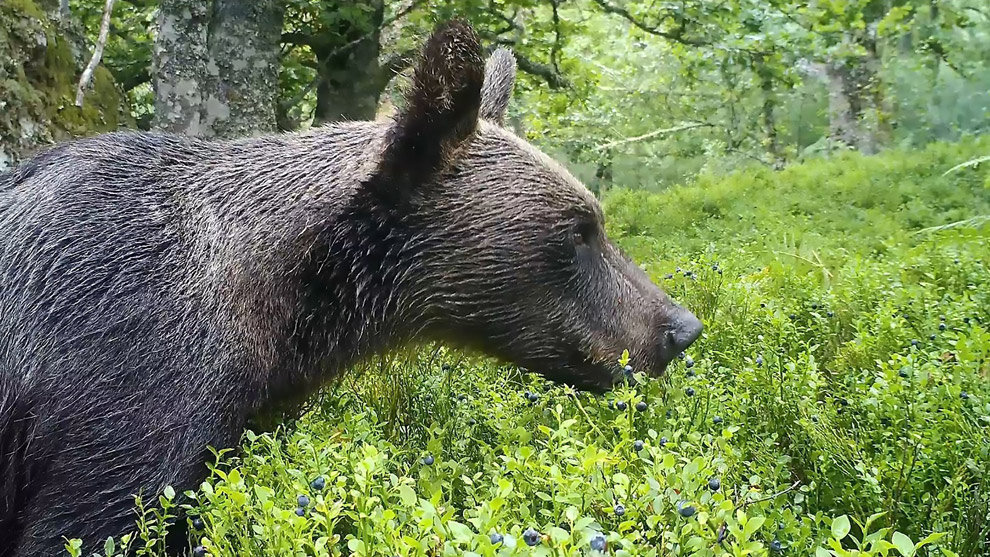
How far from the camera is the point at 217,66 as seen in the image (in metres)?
5.19

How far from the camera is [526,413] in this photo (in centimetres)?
285

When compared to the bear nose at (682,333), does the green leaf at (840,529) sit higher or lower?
higher

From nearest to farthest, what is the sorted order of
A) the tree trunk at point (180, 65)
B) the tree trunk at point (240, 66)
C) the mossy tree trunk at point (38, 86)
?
the mossy tree trunk at point (38, 86) < the tree trunk at point (180, 65) < the tree trunk at point (240, 66)

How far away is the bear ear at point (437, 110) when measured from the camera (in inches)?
104

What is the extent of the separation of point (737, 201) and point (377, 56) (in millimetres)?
5729

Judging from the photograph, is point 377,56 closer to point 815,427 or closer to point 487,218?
point 487,218

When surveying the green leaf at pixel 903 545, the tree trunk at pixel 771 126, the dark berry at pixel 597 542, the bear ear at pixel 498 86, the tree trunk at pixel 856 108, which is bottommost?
the tree trunk at pixel 771 126

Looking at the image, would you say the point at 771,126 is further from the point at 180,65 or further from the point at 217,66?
the point at 180,65

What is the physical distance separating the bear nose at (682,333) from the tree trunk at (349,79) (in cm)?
565

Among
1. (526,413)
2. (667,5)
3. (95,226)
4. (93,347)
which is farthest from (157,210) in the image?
(667,5)

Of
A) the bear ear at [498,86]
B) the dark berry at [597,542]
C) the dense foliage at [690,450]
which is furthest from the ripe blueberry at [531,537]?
the bear ear at [498,86]

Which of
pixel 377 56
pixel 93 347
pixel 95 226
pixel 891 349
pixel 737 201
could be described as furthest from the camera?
pixel 737 201

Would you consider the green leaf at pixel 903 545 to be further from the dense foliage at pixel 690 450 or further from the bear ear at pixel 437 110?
A: the bear ear at pixel 437 110

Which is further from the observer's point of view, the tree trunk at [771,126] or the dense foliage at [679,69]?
the tree trunk at [771,126]
